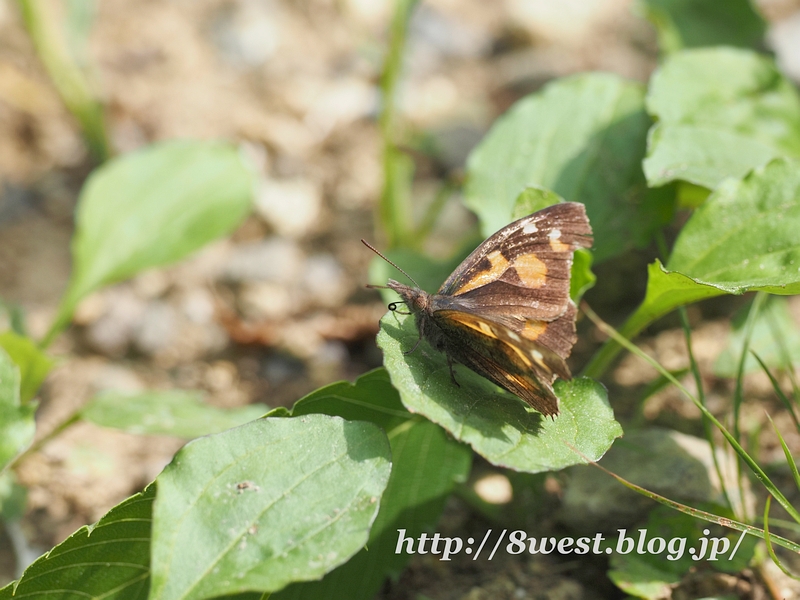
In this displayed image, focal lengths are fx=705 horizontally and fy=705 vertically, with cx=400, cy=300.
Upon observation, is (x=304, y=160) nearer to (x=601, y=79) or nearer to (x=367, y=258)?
(x=367, y=258)

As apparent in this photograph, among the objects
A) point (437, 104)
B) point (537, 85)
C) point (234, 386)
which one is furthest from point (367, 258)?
point (537, 85)

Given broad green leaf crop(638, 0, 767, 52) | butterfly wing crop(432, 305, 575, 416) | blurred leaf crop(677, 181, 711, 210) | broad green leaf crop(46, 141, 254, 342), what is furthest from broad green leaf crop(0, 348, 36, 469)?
broad green leaf crop(638, 0, 767, 52)

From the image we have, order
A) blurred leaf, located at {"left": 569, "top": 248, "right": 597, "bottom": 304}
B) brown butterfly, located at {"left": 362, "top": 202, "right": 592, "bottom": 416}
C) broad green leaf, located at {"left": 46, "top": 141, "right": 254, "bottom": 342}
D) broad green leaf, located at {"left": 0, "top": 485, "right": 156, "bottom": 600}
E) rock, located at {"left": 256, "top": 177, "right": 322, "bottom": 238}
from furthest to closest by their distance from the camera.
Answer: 1. rock, located at {"left": 256, "top": 177, "right": 322, "bottom": 238}
2. broad green leaf, located at {"left": 46, "top": 141, "right": 254, "bottom": 342}
3. blurred leaf, located at {"left": 569, "top": 248, "right": 597, "bottom": 304}
4. brown butterfly, located at {"left": 362, "top": 202, "right": 592, "bottom": 416}
5. broad green leaf, located at {"left": 0, "top": 485, "right": 156, "bottom": 600}

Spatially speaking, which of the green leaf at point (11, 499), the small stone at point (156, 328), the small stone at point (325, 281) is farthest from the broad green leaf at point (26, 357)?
the small stone at point (325, 281)

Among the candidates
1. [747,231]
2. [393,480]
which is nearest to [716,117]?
[747,231]

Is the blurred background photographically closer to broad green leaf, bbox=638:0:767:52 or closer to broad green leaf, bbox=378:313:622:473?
broad green leaf, bbox=638:0:767:52

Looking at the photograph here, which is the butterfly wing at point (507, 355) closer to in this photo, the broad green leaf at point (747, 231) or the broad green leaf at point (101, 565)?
the broad green leaf at point (747, 231)

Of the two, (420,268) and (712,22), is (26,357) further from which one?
(712,22)
